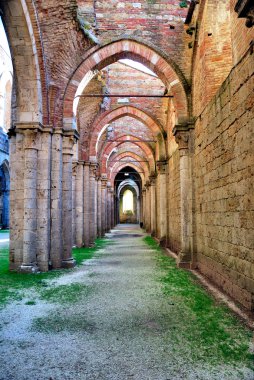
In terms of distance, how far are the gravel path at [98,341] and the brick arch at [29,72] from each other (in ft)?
15.1

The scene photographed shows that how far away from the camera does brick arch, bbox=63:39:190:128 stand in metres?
8.69

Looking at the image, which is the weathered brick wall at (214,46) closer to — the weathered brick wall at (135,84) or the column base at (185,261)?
the column base at (185,261)

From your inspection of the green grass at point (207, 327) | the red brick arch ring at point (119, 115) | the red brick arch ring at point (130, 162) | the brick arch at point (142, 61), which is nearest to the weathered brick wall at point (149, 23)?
the brick arch at point (142, 61)

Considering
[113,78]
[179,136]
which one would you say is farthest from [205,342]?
[113,78]

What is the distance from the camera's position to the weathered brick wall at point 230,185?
4.28 m

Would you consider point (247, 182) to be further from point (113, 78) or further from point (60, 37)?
point (113, 78)

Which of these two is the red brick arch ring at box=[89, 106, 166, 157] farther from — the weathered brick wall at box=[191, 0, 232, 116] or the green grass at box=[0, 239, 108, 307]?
the green grass at box=[0, 239, 108, 307]

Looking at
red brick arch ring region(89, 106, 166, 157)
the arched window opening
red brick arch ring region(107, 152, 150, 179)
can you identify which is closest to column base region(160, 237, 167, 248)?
red brick arch ring region(89, 106, 166, 157)

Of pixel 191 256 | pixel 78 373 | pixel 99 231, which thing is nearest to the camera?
pixel 78 373

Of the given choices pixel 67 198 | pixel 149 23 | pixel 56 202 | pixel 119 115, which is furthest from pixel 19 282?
pixel 119 115

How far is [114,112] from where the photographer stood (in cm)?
1527

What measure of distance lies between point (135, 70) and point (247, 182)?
11581 mm

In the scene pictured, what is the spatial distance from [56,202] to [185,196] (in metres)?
3.42

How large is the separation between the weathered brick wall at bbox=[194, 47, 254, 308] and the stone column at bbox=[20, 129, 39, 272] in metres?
4.00
